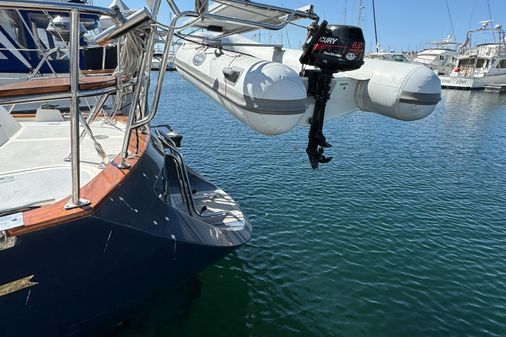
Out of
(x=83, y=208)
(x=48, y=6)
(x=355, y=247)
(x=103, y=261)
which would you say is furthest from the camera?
(x=355, y=247)

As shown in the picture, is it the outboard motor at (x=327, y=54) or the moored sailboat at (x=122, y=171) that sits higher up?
the outboard motor at (x=327, y=54)

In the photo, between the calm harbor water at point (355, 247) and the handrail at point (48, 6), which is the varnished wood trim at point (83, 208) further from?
the calm harbor water at point (355, 247)

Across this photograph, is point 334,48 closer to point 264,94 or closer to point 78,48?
point 264,94

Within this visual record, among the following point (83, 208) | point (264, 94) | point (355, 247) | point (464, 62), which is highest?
point (464, 62)

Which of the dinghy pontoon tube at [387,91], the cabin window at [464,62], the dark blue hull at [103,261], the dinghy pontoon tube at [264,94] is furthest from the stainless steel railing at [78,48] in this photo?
the cabin window at [464,62]

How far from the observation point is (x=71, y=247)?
2.41 metres

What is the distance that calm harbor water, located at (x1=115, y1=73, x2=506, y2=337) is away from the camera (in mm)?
4207

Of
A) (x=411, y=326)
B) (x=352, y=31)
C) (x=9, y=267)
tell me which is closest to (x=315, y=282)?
(x=411, y=326)

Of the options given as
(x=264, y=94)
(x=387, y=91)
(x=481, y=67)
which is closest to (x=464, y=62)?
(x=481, y=67)

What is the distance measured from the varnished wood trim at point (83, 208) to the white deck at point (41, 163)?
20cm

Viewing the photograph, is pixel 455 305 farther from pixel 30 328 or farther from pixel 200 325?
pixel 30 328

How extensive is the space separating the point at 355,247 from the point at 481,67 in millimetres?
47578

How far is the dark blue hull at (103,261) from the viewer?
7.59 ft

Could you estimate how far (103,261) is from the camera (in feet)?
8.69
